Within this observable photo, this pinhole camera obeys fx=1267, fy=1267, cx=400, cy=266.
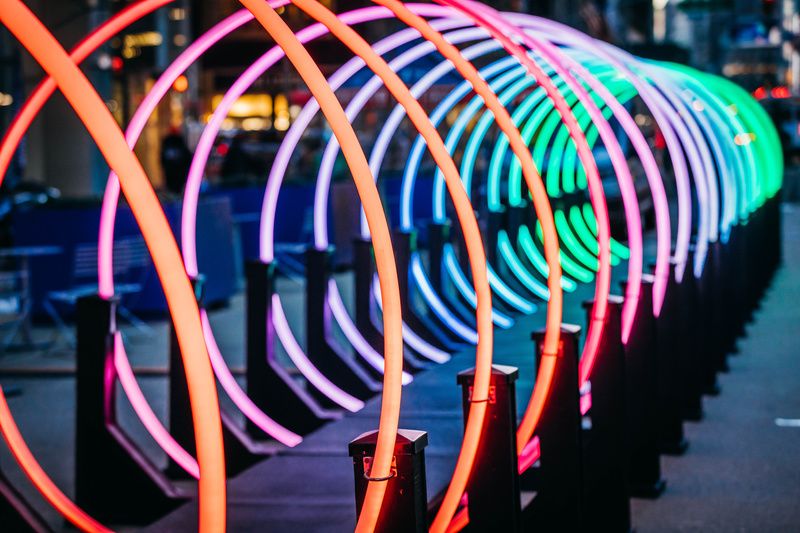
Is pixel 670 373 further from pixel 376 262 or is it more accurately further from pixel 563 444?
pixel 376 262

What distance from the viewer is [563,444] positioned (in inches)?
197

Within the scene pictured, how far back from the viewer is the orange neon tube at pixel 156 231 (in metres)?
2.28

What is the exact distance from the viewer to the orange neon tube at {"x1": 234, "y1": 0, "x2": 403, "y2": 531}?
3195 millimetres

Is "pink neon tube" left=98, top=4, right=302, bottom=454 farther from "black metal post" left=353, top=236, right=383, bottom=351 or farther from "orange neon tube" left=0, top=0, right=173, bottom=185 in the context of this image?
"black metal post" left=353, top=236, right=383, bottom=351

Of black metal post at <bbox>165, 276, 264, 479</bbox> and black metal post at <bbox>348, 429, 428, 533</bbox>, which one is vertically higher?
black metal post at <bbox>348, 429, 428, 533</bbox>

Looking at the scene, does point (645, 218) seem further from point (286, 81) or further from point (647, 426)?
point (647, 426)

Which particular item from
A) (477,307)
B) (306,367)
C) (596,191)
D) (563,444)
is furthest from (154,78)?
(477,307)

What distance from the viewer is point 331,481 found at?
5.63 m

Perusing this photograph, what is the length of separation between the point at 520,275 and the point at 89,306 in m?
7.16

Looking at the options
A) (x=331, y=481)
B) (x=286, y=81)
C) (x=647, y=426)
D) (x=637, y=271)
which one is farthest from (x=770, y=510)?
(x=286, y=81)

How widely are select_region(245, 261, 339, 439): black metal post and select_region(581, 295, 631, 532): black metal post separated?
2.27 metres

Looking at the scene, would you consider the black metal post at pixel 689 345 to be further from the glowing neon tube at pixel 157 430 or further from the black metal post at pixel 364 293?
the glowing neon tube at pixel 157 430

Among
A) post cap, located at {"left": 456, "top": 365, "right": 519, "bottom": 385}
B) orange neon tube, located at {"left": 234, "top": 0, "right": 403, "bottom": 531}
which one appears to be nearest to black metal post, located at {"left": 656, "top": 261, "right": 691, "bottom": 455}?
post cap, located at {"left": 456, "top": 365, "right": 519, "bottom": 385}

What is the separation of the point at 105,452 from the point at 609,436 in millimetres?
2478
